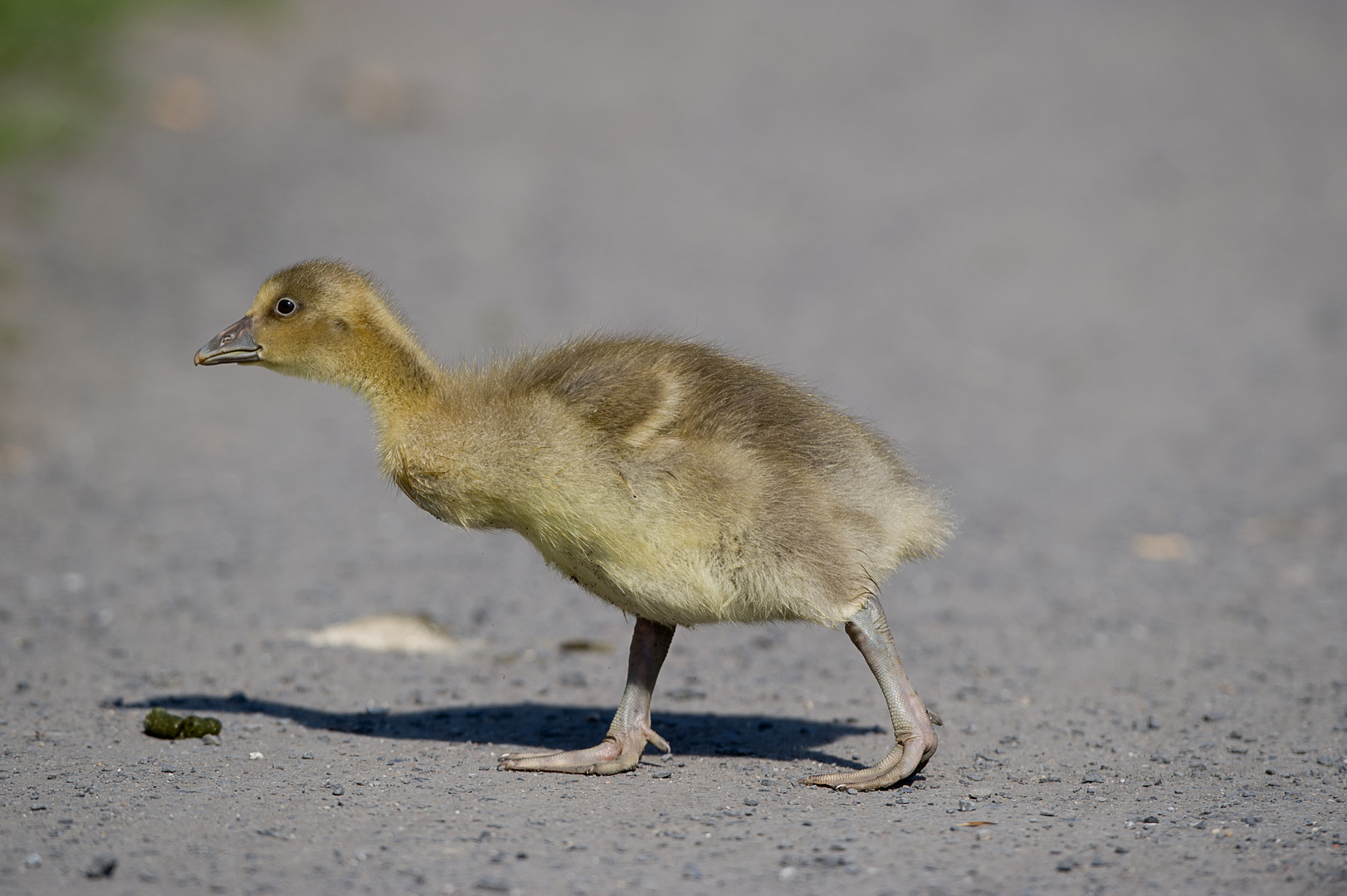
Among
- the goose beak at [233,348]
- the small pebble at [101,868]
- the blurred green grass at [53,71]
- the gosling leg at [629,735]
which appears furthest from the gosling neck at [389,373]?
the blurred green grass at [53,71]

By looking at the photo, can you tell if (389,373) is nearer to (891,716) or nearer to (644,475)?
(644,475)

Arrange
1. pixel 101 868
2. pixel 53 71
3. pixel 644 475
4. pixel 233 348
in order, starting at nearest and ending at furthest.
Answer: pixel 101 868 < pixel 644 475 < pixel 233 348 < pixel 53 71

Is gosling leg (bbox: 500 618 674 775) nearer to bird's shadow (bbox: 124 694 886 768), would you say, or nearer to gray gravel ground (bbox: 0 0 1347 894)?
gray gravel ground (bbox: 0 0 1347 894)

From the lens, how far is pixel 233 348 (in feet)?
17.6

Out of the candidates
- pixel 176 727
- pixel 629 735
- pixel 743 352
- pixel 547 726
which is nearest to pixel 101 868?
pixel 176 727

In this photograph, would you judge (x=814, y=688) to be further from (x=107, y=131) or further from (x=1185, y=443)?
(x=107, y=131)

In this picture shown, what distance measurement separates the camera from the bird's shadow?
5.72 meters

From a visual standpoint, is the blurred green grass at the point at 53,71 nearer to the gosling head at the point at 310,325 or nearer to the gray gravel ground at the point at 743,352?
the gray gravel ground at the point at 743,352

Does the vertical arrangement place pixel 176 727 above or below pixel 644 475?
below

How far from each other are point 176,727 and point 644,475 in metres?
2.32

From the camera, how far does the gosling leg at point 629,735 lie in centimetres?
517

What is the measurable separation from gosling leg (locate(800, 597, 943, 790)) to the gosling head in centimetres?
224

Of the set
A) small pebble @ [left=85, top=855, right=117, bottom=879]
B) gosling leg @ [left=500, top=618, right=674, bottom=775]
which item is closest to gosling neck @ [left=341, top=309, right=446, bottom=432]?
gosling leg @ [left=500, top=618, right=674, bottom=775]

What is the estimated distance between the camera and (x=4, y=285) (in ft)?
40.3
